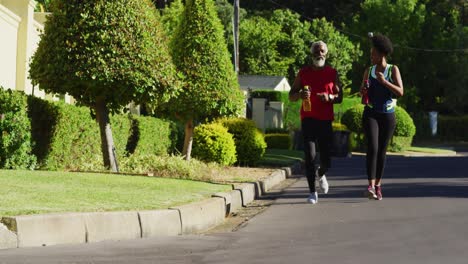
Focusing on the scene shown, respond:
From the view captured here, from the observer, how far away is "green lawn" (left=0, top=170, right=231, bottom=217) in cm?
941

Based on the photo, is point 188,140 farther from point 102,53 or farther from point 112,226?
point 112,226

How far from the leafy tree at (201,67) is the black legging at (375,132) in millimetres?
8606

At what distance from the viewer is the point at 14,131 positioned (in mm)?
14453

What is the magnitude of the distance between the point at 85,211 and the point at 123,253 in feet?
4.55

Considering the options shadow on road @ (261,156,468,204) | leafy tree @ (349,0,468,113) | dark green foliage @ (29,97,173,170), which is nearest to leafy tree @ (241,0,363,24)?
leafy tree @ (349,0,468,113)

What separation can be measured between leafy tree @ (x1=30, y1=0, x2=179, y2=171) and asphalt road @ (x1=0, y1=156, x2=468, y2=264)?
12.4 feet

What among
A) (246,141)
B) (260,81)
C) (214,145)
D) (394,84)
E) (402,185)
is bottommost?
(402,185)

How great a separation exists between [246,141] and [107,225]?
46.7 ft

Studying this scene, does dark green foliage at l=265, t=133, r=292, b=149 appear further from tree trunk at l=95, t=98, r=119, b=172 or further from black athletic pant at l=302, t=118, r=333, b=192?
black athletic pant at l=302, t=118, r=333, b=192

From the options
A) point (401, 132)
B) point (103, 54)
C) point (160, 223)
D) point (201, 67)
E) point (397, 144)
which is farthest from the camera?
point (401, 132)

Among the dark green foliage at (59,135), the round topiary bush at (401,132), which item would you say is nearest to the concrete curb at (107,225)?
the dark green foliage at (59,135)

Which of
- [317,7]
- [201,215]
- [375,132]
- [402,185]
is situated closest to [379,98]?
[375,132]

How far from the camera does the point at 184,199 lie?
11617 millimetres

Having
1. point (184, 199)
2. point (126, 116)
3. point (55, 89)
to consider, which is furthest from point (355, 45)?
point (184, 199)
